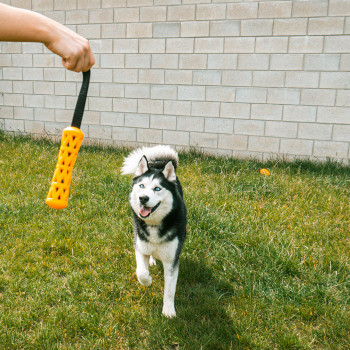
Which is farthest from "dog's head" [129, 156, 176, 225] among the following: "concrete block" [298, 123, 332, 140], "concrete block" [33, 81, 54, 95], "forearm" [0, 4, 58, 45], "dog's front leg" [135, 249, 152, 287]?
"concrete block" [33, 81, 54, 95]

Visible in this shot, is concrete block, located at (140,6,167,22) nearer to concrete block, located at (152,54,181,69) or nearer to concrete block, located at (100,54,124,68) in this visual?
concrete block, located at (152,54,181,69)

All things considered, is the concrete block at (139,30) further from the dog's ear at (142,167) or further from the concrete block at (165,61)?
the dog's ear at (142,167)

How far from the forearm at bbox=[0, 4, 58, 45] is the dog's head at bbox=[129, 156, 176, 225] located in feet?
4.74

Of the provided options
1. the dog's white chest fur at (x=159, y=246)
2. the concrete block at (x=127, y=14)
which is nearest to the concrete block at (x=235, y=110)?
the concrete block at (x=127, y=14)

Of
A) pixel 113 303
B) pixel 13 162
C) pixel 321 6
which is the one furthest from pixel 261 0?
pixel 113 303

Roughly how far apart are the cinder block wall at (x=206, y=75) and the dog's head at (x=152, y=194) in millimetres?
3823

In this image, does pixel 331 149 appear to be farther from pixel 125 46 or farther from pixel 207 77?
pixel 125 46

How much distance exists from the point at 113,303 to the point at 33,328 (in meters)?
0.55

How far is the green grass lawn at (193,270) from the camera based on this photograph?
2.45m

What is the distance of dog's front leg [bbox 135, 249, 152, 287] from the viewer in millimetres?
2688

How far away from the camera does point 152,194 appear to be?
2605 millimetres

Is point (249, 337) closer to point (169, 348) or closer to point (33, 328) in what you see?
point (169, 348)

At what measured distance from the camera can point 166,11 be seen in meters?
6.45

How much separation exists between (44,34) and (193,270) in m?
2.35
